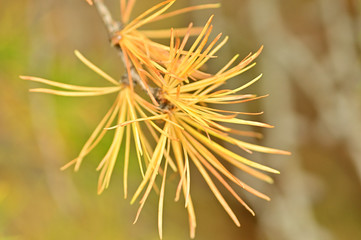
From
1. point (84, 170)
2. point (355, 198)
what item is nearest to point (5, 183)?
point (84, 170)

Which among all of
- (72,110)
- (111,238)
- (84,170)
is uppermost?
(72,110)

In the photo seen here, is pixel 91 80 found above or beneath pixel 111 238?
above

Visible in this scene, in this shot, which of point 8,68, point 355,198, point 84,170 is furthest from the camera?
point 355,198

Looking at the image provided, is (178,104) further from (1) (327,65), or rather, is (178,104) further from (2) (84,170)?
(1) (327,65)

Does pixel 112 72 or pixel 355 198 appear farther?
pixel 355 198

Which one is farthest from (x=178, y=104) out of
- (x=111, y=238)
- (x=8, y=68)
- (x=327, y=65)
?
(x=327, y=65)

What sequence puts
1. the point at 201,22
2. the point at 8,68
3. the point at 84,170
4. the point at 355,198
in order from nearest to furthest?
the point at 8,68 → the point at 84,170 → the point at 201,22 → the point at 355,198
